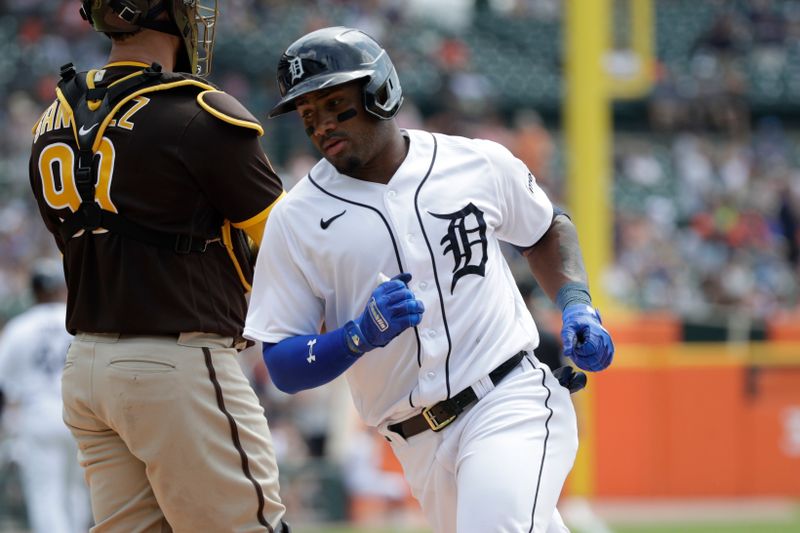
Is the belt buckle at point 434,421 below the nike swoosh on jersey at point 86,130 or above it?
below

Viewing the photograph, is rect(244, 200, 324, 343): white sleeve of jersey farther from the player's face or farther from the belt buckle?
the belt buckle

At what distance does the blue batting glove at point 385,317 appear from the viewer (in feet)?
12.6

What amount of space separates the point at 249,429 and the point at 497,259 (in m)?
0.97

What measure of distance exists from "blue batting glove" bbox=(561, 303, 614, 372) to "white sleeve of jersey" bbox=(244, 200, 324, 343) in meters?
0.79

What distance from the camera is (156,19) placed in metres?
4.29

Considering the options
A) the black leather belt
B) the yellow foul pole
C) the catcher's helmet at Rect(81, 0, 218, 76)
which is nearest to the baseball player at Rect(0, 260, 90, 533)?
the catcher's helmet at Rect(81, 0, 218, 76)

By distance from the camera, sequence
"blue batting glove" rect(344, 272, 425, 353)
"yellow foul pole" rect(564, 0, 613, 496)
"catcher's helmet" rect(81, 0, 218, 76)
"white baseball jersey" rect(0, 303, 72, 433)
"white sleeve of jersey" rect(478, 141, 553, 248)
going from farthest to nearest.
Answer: "yellow foul pole" rect(564, 0, 613, 496)
"white baseball jersey" rect(0, 303, 72, 433)
"white sleeve of jersey" rect(478, 141, 553, 248)
"catcher's helmet" rect(81, 0, 218, 76)
"blue batting glove" rect(344, 272, 425, 353)

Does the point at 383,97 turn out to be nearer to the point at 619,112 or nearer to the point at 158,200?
the point at 158,200

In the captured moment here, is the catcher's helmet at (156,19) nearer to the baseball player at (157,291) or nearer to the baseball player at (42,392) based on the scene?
the baseball player at (157,291)

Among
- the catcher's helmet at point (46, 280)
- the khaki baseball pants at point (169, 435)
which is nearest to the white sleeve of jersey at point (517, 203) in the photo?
the khaki baseball pants at point (169, 435)

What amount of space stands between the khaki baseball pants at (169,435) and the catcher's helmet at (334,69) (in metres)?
0.84

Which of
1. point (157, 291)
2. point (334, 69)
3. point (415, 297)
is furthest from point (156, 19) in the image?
point (415, 297)

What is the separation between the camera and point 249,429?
415 cm

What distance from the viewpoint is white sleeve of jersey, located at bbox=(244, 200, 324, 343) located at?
13.4 ft
